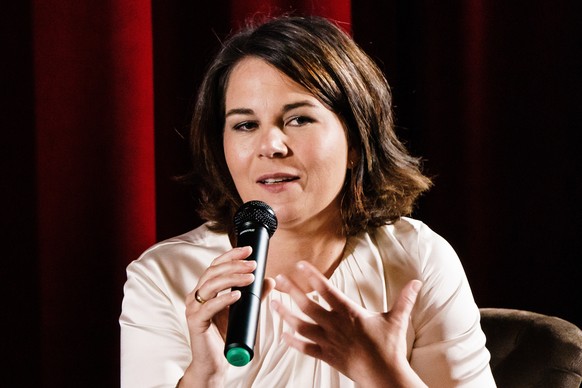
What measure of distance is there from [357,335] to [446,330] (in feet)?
1.11

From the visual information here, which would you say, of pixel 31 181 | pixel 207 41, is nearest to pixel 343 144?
pixel 207 41

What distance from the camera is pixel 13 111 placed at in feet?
5.42

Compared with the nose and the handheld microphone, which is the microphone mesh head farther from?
the nose

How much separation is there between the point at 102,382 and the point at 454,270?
87 centimetres

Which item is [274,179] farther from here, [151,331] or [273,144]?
[151,331]

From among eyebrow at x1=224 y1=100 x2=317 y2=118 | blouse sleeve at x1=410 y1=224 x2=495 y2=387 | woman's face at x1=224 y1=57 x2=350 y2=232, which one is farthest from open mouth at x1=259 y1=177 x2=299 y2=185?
blouse sleeve at x1=410 y1=224 x2=495 y2=387

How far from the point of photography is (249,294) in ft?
2.80

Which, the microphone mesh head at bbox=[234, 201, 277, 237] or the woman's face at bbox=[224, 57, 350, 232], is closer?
the microphone mesh head at bbox=[234, 201, 277, 237]

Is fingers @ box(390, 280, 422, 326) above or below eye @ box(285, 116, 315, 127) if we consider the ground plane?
below

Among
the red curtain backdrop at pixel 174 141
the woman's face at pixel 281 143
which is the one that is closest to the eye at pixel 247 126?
the woman's face at pixel 281 143

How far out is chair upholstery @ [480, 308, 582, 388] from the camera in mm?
1417

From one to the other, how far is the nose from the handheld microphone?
187 mm

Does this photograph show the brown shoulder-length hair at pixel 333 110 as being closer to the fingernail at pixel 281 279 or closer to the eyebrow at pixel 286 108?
the eyebrow at pixel 286 108

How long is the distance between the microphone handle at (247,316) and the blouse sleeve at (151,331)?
40cm
